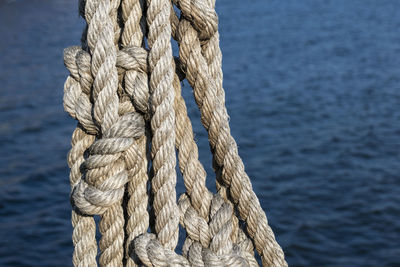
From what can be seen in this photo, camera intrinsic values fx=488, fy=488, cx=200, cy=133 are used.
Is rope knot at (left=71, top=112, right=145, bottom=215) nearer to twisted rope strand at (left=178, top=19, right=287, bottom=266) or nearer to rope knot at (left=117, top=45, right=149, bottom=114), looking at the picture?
rope knot at (left=117, top=45, right=149, bottom=114)

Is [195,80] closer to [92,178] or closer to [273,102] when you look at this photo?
[92,178]

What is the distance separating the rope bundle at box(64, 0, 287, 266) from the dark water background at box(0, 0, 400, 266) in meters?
4.07

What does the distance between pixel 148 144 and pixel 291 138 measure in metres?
5.98

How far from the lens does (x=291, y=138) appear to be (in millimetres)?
7094

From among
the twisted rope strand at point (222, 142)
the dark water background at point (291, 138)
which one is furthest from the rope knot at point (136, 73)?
the dark water background at point (291, 138)

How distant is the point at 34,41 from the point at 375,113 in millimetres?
8795

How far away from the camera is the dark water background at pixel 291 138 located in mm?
5414

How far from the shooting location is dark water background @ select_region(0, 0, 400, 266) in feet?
→ 17.8

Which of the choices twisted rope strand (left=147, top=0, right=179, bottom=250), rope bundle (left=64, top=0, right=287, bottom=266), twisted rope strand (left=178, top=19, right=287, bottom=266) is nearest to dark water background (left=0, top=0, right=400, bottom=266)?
twisted rope strand (left=178, top=19, right=287, bottom=266)

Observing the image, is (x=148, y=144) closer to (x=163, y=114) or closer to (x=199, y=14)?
(x=163, y=114)

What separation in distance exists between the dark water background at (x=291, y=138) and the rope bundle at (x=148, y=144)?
160 inches

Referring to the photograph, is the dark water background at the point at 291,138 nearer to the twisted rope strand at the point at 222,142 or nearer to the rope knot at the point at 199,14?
the twisted rope strand at the point at 222,142

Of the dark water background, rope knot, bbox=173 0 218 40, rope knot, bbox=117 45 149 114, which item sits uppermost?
rope knot, bbox=173 0 218 40

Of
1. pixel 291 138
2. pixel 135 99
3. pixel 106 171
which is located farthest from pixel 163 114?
pixel 291 138
